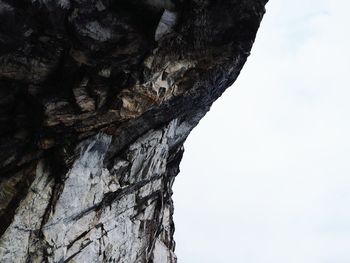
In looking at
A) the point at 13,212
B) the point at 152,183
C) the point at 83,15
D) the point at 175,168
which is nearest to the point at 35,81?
the point at 83,15

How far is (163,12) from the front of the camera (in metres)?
19.0

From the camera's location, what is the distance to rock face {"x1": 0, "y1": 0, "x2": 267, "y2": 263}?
18312 mm

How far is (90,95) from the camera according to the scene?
2020cm

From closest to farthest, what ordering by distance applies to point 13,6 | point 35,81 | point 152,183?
point 13,6 → point 35,81 → point 152,183

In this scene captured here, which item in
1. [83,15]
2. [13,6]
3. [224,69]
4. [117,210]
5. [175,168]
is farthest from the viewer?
[175,168]

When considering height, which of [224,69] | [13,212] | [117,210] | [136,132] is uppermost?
[224,69]

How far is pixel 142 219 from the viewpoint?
94.2ft

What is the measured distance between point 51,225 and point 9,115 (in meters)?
5.32

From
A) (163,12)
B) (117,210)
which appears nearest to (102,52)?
(163,12)

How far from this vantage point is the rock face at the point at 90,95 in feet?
60.1

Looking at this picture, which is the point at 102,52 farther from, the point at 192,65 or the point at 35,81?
the point at 192,65

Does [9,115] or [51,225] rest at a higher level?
[9,115]

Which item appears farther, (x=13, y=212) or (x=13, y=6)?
(x=13, y=212)

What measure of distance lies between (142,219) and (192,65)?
1096 cm
